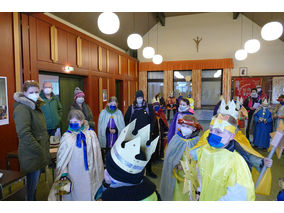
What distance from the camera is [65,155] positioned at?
192 cm

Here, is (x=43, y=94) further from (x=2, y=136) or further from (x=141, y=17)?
(x=141, y=17)

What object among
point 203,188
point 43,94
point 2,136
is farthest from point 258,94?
point 2,136

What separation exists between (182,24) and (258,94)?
498cm

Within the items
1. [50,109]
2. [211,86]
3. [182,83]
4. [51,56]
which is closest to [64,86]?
[51,56]

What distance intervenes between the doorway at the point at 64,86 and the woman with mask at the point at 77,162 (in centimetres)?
230

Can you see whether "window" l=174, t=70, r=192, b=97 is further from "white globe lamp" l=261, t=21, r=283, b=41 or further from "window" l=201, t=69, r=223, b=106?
"white globe lamp" l=261, t=21, r=283, b=41

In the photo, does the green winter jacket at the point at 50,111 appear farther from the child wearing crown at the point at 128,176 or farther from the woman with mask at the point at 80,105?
the child wearing crown at the point at 128,176

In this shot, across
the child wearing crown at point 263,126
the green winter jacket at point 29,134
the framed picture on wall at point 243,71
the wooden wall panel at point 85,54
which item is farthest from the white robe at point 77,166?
the framed picture on wall at point 243,71

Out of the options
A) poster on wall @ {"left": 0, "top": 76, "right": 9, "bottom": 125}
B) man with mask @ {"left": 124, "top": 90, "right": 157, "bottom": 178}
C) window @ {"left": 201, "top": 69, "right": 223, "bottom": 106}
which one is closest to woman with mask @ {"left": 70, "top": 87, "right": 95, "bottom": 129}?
man with mask @ {"left": 124, "top": 90, "right": 157, "bottom": 178}

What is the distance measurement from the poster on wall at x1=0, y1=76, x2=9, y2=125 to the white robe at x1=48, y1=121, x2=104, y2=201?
4.73 ft

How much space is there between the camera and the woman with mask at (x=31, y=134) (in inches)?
72.8

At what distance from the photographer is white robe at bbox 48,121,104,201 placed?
1.93 m

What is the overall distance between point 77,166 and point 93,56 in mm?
3928

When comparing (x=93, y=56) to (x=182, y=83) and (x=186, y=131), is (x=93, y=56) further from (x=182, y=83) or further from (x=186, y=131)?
(x=182, y=83)
